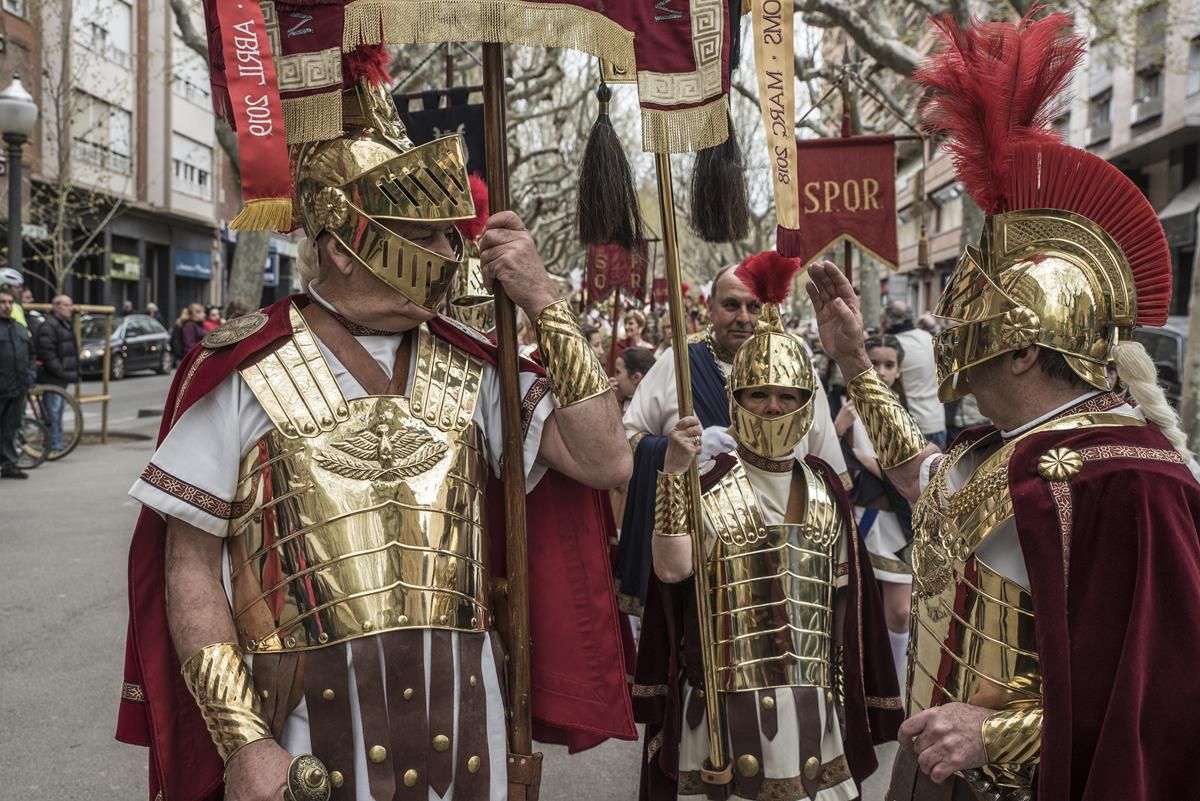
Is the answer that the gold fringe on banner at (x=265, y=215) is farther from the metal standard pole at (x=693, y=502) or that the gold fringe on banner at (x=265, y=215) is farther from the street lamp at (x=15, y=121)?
the street lamp at (x=15, y=121)

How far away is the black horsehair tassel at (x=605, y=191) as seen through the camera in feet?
9.21

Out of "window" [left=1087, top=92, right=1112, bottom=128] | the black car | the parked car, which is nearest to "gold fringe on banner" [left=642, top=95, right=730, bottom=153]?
the parked car

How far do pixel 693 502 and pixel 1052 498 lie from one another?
4.14ft

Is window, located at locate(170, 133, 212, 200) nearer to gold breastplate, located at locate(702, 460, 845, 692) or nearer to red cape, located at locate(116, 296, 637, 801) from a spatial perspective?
gold breastplate, located at locate(702, 460, 845, 692)

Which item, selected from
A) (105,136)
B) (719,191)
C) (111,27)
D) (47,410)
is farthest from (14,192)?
(111,27)

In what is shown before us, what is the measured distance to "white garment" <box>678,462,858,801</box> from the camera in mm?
3619

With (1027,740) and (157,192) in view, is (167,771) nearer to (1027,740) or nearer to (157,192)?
(1027,740)

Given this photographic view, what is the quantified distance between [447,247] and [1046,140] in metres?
1.33

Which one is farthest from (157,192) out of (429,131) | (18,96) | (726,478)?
(726,478)

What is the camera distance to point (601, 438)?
7.88ft

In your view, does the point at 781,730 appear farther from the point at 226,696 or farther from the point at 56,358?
the point at 56,358

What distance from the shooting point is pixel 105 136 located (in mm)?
31625

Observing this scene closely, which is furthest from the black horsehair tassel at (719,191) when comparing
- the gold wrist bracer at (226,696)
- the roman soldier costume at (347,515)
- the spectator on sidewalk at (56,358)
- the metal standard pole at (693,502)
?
the spectator on sidewalk at (56,358)

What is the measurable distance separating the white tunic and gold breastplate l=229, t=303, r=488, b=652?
0.11ft
